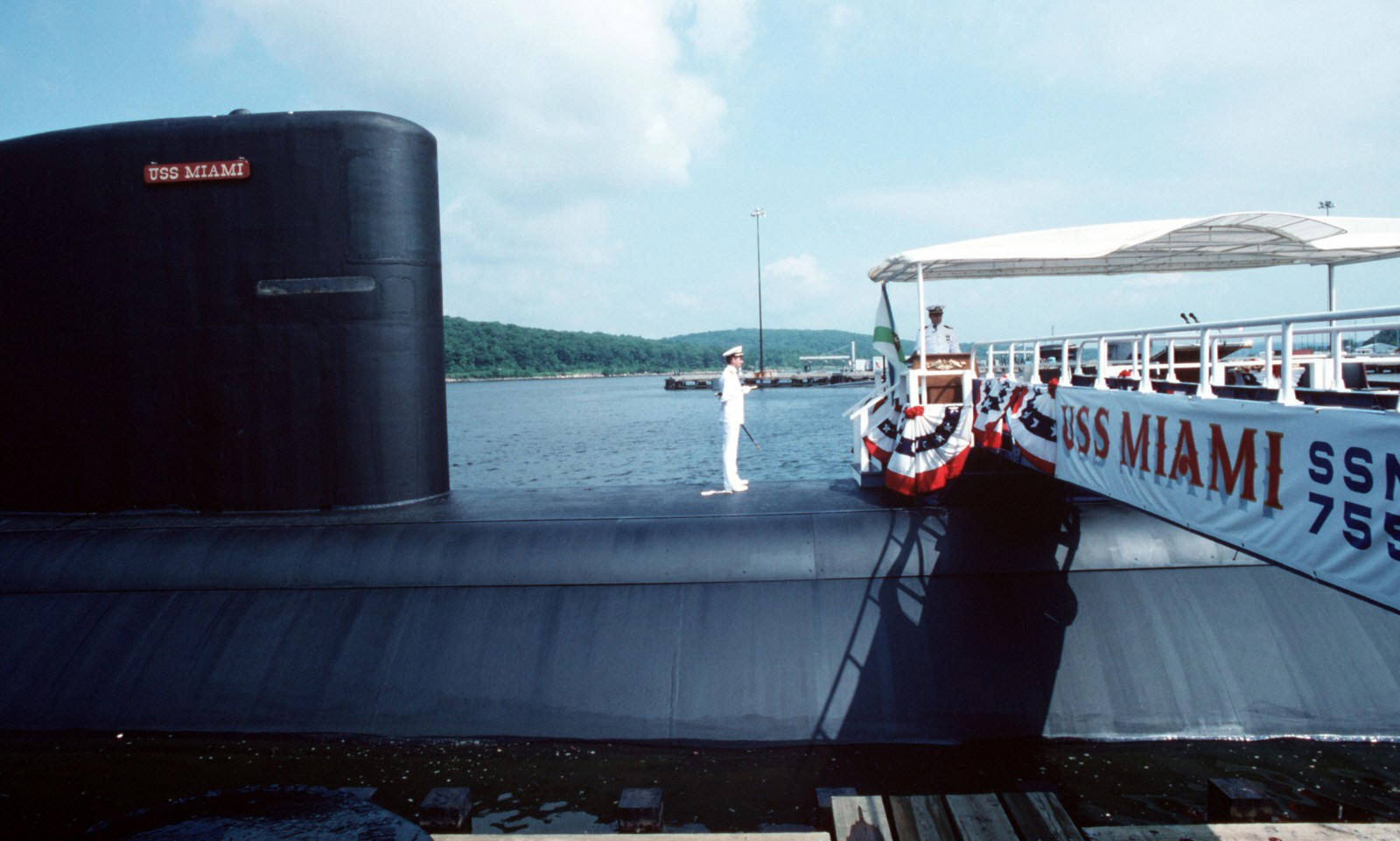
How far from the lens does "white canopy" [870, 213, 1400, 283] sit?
9375 millimetres

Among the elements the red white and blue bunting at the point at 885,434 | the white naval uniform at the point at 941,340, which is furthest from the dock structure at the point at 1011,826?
the white naval uniform at the point at 941,340

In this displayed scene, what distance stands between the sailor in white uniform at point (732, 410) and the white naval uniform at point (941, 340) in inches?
104

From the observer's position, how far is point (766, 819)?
6.78 metres

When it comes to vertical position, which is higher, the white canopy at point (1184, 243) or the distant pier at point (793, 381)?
the white canopy at point (1184, 243)

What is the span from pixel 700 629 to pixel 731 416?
132 inches

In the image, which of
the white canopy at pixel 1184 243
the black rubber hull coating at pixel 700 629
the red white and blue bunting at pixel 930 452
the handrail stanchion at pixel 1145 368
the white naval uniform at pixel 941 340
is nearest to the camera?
the handrail stanchion at pixel 1145 368

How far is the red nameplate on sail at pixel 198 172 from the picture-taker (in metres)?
8.99

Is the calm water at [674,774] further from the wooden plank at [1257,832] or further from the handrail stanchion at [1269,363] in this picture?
the handrail stanchion at [1269,363]

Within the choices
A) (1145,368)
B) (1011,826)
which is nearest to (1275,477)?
(1145,368)

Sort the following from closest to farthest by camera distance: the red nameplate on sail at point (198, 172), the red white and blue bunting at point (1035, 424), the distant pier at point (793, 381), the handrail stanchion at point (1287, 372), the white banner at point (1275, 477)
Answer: the white banner at point (1275, 477)
the handrail stanchion at point (1287, 372)
the red white and blue bunting at point (1035, 424)
the red nameplate on sail at point (198, 172)
the distant pier at point (793, 381)

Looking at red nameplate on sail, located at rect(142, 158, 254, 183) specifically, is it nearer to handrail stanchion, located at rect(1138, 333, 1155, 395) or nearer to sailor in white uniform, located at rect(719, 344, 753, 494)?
sailor in white uniform, located at rect(719, 344, 753, 494)

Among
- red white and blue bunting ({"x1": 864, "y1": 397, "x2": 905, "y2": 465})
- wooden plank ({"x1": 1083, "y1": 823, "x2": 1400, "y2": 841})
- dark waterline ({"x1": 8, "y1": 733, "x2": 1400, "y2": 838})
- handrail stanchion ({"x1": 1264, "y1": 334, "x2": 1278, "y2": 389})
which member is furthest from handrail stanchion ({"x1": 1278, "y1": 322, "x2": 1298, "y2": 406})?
red white and blue bunting ({"x1": 864, "y1": 397, "x2": 905, "y2": 465})

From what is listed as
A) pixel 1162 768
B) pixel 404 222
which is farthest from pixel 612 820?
pixel 404 222

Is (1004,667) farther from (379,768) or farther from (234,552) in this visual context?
(234,552)
